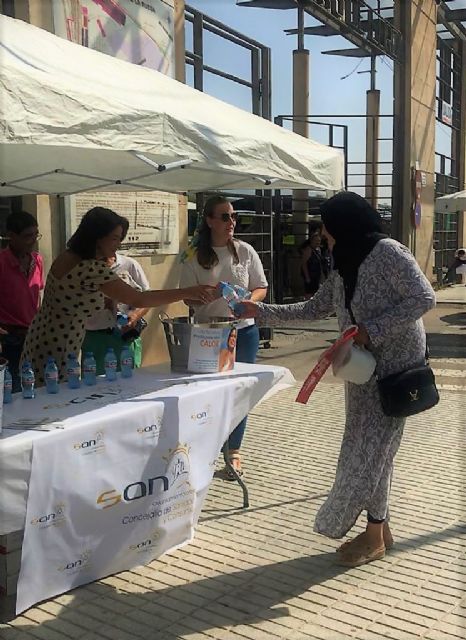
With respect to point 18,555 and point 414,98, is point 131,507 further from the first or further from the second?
point 414,98

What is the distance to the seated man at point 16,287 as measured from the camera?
15.6 ft

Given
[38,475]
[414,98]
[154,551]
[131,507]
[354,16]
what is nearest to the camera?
[38,475]

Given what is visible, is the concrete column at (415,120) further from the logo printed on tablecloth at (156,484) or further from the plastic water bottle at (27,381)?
the plastic water bottle at (27,381)

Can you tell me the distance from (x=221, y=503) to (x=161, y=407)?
1208mm

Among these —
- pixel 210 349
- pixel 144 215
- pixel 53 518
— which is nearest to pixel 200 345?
pixel 210 349

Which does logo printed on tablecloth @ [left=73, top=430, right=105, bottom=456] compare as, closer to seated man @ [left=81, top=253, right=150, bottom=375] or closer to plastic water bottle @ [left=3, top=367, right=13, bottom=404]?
plastic water bottle @ [left=3, top=367, right=13, bottom=404]

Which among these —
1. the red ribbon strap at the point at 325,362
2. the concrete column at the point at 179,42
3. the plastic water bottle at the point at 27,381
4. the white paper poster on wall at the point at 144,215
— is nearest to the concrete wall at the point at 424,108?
the concrete column at the point at 179,42

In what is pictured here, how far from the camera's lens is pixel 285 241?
13023 millimetres

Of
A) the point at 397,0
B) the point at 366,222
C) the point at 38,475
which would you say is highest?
the point at 397,0

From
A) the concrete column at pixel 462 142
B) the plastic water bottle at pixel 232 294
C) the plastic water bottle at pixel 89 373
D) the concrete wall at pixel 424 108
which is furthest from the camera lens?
the concrete column at pixel 462 142

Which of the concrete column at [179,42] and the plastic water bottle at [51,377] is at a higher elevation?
the concrete column at [179,42]

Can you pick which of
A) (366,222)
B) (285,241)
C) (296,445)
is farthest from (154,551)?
(285,241)

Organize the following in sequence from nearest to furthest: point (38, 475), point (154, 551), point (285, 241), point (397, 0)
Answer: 1. point (38, 475)
2. point (154, 551)
3. point (285, 241)
4. point (397, 0)

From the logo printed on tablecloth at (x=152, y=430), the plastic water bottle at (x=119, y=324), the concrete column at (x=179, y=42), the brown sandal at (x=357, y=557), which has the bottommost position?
the brown sandal at (x=357, y=557)
